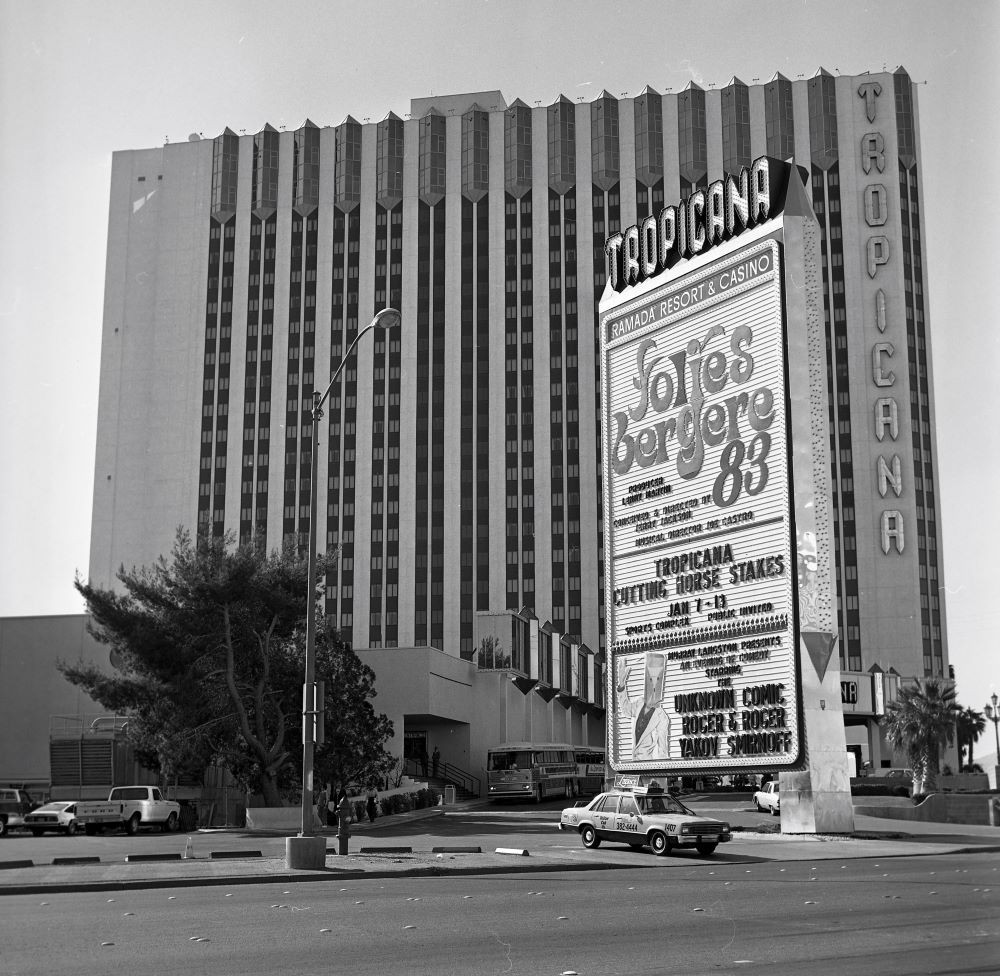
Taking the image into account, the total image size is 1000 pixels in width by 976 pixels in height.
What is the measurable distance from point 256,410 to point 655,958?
103595 mm

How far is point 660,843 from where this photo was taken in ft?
87.1

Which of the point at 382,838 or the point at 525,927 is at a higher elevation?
the point at 525,927

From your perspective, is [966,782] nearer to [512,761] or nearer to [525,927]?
[512,761]

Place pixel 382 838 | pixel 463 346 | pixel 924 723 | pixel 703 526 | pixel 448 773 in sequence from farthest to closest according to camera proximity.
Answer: pixel 463 346 < pixel 448 773 < pixel 924 723 < pixel 703 526 < pixel 382 838

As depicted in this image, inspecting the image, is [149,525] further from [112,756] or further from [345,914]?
[345,914]

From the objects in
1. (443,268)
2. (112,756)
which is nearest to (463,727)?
(112,756)

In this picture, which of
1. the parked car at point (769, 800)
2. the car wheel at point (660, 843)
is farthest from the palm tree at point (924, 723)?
the car wheel at point (660, 843)

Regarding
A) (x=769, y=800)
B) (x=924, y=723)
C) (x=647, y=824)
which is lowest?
(x=769, y=800)

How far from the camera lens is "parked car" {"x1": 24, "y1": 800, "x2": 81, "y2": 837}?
3797 centimetres

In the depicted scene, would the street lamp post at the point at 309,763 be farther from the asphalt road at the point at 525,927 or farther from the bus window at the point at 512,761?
the bus window at the point at 512,761

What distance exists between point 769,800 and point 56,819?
24800 millimetres

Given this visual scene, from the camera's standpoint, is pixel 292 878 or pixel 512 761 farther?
pixel 512 761

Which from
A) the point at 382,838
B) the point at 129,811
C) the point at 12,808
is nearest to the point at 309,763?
the point at 382,838

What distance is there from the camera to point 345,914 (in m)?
→ 15.2
